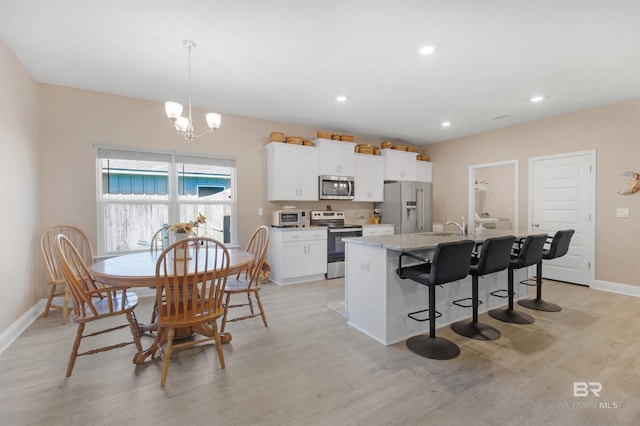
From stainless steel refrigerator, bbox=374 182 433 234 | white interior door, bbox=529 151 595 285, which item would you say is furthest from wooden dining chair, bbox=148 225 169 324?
white interior door, bbox=529 151 595 285

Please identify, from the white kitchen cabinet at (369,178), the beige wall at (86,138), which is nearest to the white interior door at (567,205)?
the white kitchen cabinet at (369,178)

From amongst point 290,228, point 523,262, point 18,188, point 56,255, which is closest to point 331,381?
point 523,262

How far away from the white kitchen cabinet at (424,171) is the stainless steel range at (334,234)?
217 centimetres

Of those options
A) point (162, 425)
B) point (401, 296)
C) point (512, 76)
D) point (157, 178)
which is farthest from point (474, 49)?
point (157, 178)

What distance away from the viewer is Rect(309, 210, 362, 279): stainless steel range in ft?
15.7

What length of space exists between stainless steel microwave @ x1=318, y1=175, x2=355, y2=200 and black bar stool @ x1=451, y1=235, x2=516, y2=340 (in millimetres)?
2691

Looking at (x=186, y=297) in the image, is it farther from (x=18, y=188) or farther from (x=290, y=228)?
(x=290, y=228)

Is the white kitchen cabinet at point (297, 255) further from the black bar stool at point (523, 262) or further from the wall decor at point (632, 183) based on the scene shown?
the wall decor at point (632, 183)

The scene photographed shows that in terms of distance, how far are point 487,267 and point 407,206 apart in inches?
125

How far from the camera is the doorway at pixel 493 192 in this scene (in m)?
5.67

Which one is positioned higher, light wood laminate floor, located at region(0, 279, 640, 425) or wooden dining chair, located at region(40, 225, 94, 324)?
wooden dining chair, located at region(40, 225, 94, 324)

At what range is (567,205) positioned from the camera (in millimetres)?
4395

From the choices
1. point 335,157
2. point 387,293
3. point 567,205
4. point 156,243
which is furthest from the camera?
point 335,157

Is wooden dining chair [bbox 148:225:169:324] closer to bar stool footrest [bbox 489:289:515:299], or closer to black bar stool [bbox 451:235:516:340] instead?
black bar stool [bbox 451:235:516:340]
